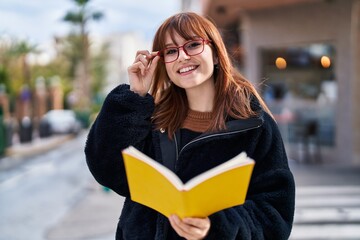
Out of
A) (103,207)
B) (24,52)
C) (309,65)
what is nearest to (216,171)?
(103,207)

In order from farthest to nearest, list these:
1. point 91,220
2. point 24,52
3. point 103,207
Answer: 1. point 24,52
2. point 103,207
3. point 91,220

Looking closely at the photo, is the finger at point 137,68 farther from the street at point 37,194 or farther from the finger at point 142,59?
the street at point 37,194

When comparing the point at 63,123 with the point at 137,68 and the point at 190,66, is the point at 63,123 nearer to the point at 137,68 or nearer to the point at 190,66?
the point at 137,68

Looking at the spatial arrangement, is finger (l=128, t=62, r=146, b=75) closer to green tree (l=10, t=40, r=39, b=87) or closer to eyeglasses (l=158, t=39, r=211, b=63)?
eyeglasses (l=158, t=39, r=211, b=63)

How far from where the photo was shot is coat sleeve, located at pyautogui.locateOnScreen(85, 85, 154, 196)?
4.96 feet

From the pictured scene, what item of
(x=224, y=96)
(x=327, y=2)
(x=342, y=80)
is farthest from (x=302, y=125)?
(x=224, y=96)

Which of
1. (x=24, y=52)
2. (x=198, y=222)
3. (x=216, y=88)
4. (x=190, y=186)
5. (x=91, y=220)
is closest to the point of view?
(x=190, y=186)

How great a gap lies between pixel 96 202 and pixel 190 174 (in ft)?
19.6

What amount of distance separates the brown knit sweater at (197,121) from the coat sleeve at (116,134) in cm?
13

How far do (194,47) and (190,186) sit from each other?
21.2 inches

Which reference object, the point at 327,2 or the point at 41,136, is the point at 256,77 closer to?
the point at 327,2

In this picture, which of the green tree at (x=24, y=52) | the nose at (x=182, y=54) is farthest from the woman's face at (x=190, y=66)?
the green tree at (x=24, y=52)

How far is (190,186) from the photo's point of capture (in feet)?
3.71

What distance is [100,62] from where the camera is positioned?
48.4 metres
